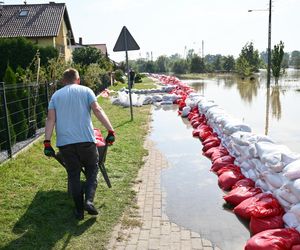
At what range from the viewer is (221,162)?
6.54 m

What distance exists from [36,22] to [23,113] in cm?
2704

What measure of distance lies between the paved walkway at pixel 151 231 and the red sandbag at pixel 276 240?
50 cm

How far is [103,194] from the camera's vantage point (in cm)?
525

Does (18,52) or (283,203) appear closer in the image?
(283,203)

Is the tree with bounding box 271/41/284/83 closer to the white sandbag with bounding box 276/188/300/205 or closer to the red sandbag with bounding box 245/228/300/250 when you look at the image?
the white sandbag with bounding box 276/188/300/205

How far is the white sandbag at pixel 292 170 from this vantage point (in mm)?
4025

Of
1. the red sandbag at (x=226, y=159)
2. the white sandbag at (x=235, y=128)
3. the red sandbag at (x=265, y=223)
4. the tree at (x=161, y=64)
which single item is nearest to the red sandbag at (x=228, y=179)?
the red sandbag at (x=226, y=159)

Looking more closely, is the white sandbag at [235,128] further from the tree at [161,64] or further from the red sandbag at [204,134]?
the tree at [161,64]

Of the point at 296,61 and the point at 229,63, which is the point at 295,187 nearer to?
the point at 229,63

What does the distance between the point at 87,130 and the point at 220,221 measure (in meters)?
A: 1.81

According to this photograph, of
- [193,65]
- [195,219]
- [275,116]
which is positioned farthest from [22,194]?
[193,65]

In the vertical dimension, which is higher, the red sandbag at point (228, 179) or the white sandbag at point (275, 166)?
the white sandbag at point (275, 166)

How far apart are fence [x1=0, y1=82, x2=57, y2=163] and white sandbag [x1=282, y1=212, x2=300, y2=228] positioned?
5.17 m

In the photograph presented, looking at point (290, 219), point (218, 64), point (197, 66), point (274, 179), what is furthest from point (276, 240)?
point (218, 64)
